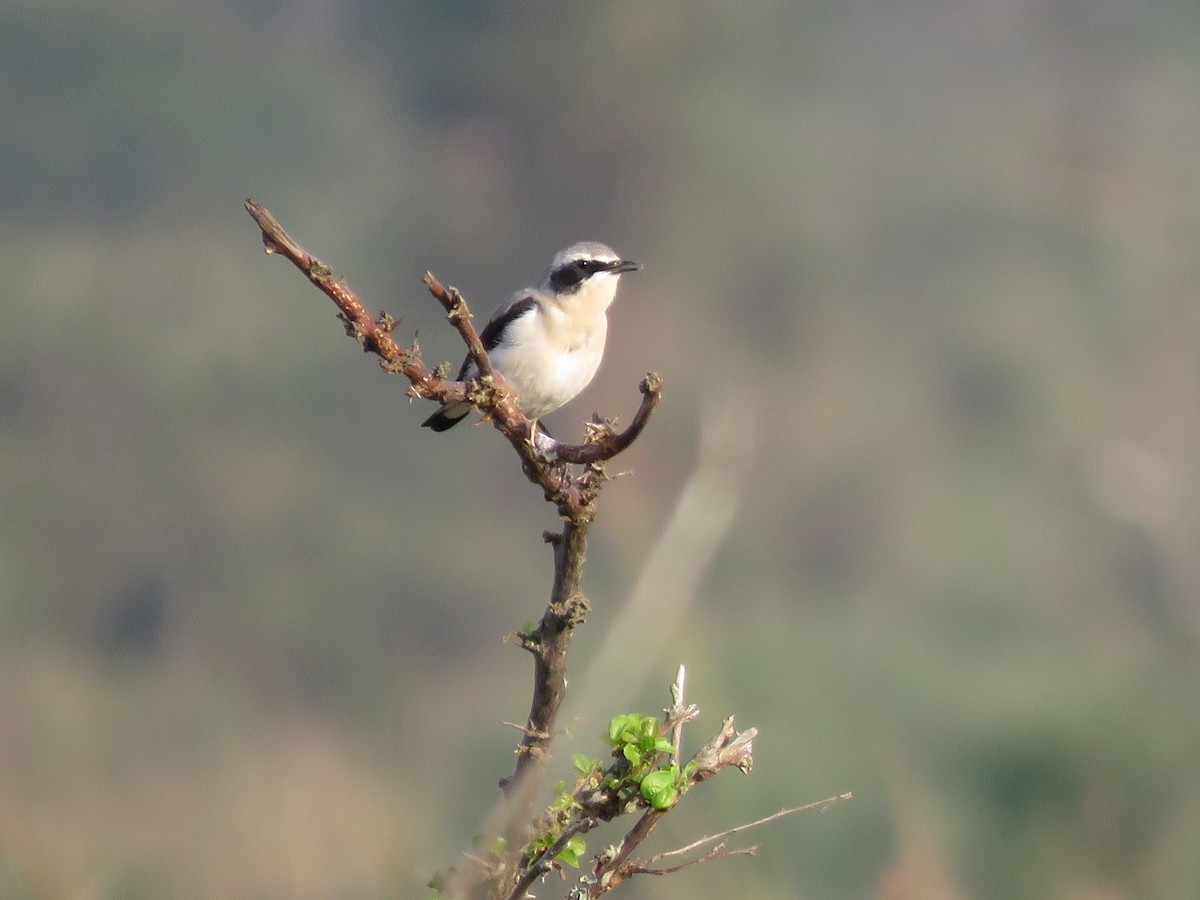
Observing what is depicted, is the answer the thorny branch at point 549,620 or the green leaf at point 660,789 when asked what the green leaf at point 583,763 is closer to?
the thorny branch at point 549,620

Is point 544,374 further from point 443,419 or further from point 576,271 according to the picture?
point 443,419

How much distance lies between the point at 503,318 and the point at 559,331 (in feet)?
1.31

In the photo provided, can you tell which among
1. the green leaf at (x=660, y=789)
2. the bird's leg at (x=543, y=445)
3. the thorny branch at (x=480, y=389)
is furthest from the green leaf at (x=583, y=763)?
the bird's leg at (x=543, y=445)

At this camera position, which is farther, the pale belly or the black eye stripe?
the black eye stripe

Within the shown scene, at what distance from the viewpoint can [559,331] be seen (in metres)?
4.84

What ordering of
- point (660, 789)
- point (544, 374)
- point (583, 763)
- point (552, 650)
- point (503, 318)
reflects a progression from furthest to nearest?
1. point (503, 318)
2. point (544, 374)
3. point (552, 650)
4. point (583, 763)
5. point (660, 789)

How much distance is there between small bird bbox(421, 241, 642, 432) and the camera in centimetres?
480

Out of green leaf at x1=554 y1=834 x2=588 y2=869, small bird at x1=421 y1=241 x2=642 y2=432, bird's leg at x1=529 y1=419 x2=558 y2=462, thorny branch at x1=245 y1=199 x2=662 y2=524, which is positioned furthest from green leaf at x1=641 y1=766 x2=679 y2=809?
small bird at x1=421 y1=241 x2=642 y2=432

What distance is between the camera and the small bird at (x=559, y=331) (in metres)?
4.80

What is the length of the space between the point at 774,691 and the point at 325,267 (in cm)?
1695

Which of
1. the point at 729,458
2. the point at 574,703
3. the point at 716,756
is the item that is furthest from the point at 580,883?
the point at 729,458

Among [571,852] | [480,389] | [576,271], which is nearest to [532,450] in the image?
[480,389]

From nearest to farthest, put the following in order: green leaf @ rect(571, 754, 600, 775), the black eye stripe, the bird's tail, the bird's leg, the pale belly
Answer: green leaf @ rect(571, 754, 600, 775), the bird's leg, the pale belly, the black eye stripe, the bird's tail

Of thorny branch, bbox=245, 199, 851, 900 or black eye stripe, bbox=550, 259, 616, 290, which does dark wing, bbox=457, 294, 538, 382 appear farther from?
thorny branch, bbox=245, 199, 851, 900
